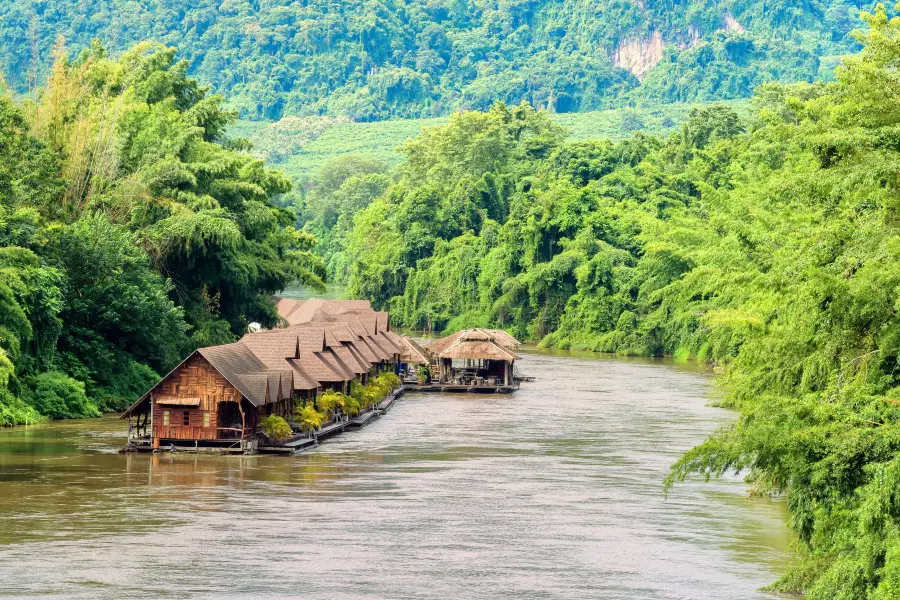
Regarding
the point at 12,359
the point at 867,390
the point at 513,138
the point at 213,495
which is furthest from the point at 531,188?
the point at 867,390

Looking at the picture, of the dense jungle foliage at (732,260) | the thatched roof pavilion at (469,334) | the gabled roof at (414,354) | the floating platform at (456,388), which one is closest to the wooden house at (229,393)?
the dense jungle foliage at (732,260)

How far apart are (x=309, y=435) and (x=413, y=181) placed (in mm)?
94043

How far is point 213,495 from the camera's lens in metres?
40.2

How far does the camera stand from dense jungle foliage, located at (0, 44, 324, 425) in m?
54.6

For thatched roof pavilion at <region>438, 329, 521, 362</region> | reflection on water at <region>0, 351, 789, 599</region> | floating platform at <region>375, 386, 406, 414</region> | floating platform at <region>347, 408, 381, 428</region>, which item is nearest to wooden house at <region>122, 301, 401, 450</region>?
reflection on water at <region>0, 351, 789, 599</region>

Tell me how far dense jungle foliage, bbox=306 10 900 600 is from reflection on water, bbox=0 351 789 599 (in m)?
2.35

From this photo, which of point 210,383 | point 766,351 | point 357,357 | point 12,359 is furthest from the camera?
point 357,357

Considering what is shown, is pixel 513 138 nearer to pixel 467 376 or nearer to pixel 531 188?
pixel 531 188

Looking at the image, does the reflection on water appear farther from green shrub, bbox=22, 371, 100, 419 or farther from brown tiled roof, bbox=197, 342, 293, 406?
brown tiled roof, bbox=197, 342, 293, 406

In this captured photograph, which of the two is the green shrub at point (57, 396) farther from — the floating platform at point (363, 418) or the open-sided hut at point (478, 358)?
the open-sided hut at point (478, 358)

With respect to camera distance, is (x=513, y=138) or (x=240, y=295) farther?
(x=513, y=138)

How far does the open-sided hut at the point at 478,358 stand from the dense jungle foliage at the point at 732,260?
404 inches

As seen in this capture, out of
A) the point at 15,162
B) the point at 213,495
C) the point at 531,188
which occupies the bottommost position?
the point at 213,495

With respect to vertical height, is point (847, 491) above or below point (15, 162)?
below
